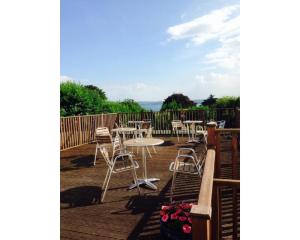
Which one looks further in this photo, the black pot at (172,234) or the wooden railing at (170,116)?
the wooden railing at (170,116)

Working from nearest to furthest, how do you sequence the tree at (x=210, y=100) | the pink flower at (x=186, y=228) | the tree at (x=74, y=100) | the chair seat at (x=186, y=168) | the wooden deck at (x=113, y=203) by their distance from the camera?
1. the pink flower at (x=186, y=228)
2. the wooden deck at (x=113, y=203)
3. the chair seat at (x=186, y=168)
4. the tree at (x=74, y=100)
5. the tree at (x=210, y=100)

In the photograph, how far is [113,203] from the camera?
376 cm

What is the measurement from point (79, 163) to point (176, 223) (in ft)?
14.5

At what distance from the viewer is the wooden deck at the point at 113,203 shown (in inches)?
116

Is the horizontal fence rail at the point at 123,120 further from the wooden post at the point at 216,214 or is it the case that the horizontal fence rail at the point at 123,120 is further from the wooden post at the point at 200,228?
the wooden post at the point at 200,228

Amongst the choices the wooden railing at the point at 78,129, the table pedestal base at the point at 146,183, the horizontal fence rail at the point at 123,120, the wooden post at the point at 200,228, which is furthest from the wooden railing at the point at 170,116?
the wooden post at the point at 200,228

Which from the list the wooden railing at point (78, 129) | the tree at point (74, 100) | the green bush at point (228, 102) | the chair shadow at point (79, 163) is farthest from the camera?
the green bush at point (228, 102)

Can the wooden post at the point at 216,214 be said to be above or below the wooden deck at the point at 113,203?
above

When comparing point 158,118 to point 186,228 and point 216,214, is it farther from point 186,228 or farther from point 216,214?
point 216,214

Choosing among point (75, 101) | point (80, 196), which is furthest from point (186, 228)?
point (75, 101)

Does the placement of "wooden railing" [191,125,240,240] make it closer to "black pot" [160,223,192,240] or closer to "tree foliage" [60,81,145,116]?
"black pot" [160,223,192,240]

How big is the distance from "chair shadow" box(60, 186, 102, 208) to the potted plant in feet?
5.03

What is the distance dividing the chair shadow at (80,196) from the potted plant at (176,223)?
5.03 ft
